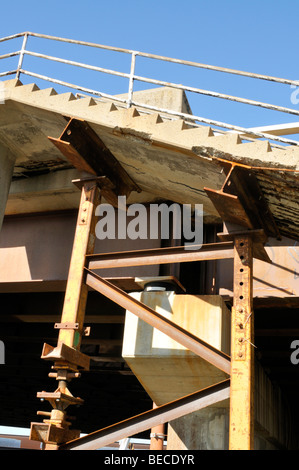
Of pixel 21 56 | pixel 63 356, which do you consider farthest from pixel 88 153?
pixel 63 356

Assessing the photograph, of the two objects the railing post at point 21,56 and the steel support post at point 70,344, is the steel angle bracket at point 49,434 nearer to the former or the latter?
the steel support post at point 70,344

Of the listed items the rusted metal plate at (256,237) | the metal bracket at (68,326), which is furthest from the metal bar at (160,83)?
the metal bracket at (68,326)

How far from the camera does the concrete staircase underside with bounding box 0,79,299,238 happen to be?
6164 mm

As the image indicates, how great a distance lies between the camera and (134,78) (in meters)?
7.71

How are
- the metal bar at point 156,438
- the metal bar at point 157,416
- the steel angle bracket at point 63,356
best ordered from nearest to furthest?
1. the metal bar at point 157,416
2. the steel angle bracket at point 63,356
3. the metal bar at point 156,438

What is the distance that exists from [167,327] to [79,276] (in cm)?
158

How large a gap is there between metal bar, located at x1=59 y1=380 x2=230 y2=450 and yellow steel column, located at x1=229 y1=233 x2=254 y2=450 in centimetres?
21

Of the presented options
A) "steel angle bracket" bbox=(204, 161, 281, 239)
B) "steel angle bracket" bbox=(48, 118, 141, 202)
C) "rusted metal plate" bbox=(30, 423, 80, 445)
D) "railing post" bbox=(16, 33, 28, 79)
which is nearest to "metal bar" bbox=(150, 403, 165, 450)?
"rusted metal plate" bbox=(30, 423, 80, 445)

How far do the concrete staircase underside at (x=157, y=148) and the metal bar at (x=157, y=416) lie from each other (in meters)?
2.62

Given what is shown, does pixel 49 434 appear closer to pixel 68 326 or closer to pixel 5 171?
pixel 68 326

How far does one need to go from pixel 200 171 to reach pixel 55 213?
12.4ft

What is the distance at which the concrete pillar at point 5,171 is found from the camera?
859cm

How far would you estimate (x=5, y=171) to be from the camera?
877 centimetres

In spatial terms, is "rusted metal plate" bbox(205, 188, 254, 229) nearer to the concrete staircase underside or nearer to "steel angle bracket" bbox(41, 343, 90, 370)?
the concrete staircase underside
